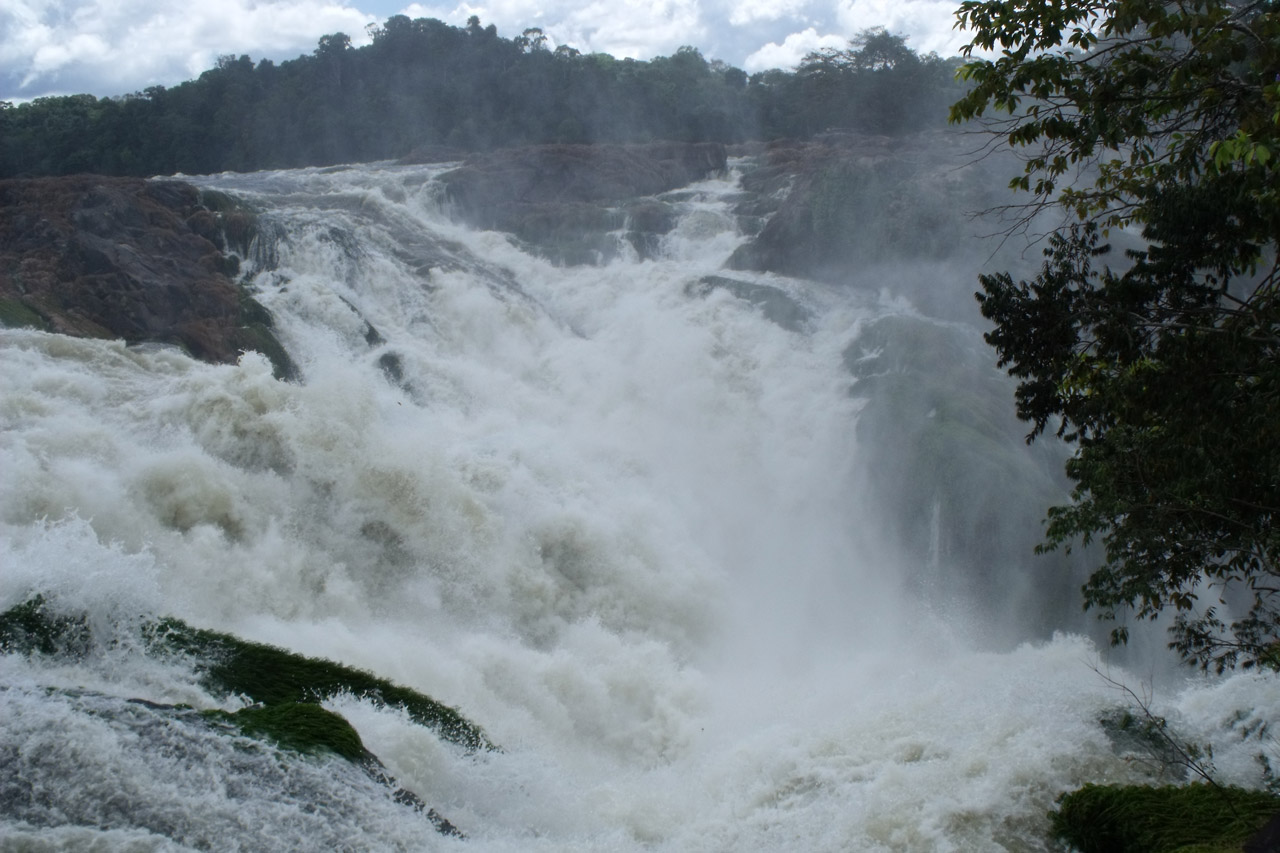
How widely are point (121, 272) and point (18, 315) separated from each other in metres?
2.28

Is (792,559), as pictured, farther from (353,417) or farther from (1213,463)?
(1213,463)

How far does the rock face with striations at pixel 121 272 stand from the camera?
12930mm

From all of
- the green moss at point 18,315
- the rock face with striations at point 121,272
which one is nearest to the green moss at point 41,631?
the green moss at point 18,315

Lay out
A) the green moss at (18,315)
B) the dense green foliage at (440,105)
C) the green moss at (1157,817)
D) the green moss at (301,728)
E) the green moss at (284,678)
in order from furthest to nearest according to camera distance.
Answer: the dense green foliage at (440,105) → the green moss at (18,315) → the green moss at (284,678) → the green moss at (301,728) → the green moss at (1157,817)

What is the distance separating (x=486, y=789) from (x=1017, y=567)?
8.77 metres

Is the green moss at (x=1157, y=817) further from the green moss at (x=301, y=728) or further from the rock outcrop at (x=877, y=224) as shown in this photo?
the rock outcrop at (x=877, y=224)

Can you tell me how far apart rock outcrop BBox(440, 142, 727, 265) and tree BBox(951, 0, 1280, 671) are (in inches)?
689

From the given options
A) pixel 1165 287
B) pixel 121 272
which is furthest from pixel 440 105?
pixel 1165 287

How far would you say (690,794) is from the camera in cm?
676

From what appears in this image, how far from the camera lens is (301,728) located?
17.6ft

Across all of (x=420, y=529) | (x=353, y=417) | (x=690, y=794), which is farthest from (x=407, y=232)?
(x=690, y=794)

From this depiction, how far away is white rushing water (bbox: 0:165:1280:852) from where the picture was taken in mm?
5328

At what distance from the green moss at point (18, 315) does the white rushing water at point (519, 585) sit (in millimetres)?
1000

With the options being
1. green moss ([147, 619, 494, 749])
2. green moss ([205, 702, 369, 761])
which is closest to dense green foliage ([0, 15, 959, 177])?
green moss ([147, 619, 494, 749])
